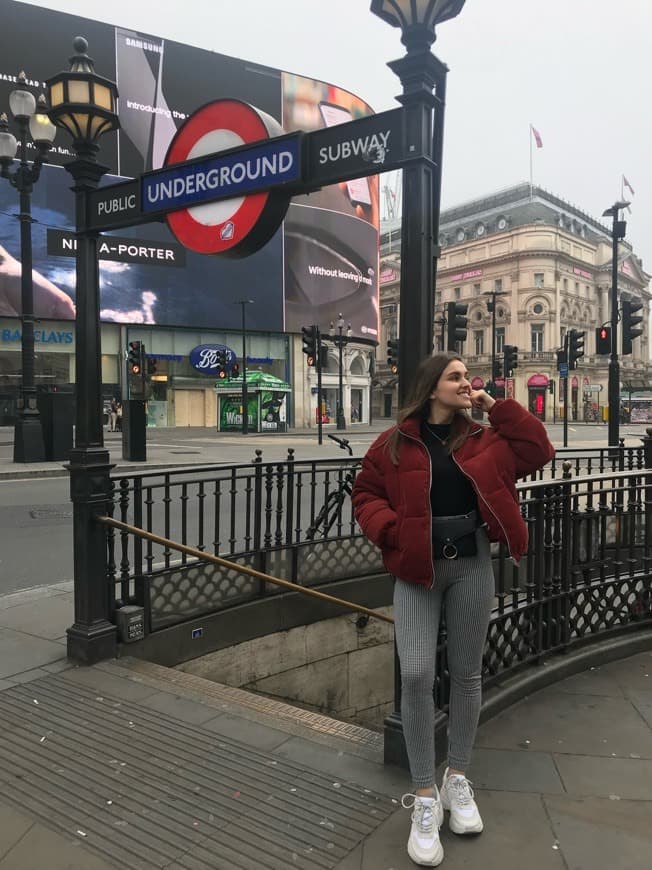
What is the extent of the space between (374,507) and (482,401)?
60 centimetres

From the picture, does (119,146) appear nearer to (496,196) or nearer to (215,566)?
(215,566)

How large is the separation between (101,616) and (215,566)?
3.66ft

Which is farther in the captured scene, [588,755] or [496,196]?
[496,196]

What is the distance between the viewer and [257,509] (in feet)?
18.4

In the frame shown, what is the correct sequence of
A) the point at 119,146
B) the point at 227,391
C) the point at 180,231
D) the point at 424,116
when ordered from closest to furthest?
the point at 424,116 → the point at 180,231 → the point at 227,391 → the point at 119,146

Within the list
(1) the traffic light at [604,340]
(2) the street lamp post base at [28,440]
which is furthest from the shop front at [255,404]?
(2) the street lamp post base at [28,440]

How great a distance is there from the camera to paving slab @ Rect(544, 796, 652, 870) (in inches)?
94.6

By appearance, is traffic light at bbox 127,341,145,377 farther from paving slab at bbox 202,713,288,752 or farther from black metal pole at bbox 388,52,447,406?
black metal pole at bbox 388,52,447,406

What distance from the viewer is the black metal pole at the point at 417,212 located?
311 cm

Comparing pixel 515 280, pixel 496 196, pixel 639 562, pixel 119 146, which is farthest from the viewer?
pixel 496 196

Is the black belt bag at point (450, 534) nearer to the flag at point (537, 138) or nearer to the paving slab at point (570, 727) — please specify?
the paving slab at point (570, 727)

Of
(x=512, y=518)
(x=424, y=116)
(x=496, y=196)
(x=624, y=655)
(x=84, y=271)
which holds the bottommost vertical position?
(x=624, y=655)

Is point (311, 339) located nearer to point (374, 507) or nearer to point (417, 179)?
point (417, 179)

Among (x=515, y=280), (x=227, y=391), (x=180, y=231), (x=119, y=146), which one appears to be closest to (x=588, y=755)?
(x=180, y=231)
